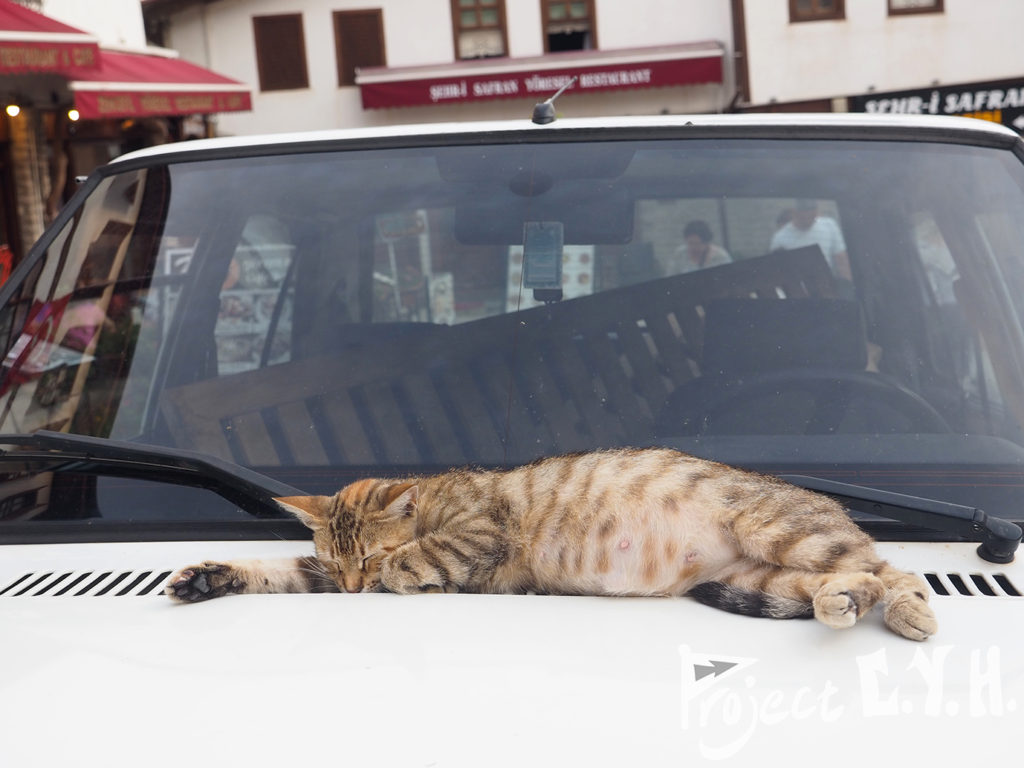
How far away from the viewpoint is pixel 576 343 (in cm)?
226

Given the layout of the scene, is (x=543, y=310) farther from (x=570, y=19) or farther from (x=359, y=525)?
(x=570, y=19)

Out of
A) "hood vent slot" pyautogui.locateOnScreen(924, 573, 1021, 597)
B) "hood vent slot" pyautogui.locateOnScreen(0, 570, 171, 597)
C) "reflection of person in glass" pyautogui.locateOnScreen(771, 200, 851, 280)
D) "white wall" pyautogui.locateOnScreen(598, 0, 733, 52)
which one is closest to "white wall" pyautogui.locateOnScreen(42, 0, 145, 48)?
"white wall" pyautogui.locateOnScreen(598, 0, 733, 52)

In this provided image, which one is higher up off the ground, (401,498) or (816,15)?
(816,15)

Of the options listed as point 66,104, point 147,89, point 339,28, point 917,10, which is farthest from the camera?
point 339,28

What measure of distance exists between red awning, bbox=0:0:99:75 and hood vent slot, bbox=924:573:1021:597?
24.9ft

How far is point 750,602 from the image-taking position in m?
1.64

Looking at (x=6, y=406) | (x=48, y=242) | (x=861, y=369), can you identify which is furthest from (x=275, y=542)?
(x=861, y=369)

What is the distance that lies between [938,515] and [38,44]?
7.77 metres

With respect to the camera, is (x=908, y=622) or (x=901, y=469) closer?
(x=908, y=622)

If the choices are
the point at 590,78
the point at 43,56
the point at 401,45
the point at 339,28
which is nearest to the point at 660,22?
the point at 590,78

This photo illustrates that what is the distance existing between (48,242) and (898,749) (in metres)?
2.07

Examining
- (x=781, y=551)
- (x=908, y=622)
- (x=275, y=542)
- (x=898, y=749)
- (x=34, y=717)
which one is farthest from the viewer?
(x=275, y=542)

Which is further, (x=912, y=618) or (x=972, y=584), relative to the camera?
(x=972, y=584)

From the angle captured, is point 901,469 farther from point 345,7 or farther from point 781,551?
point 345,7
